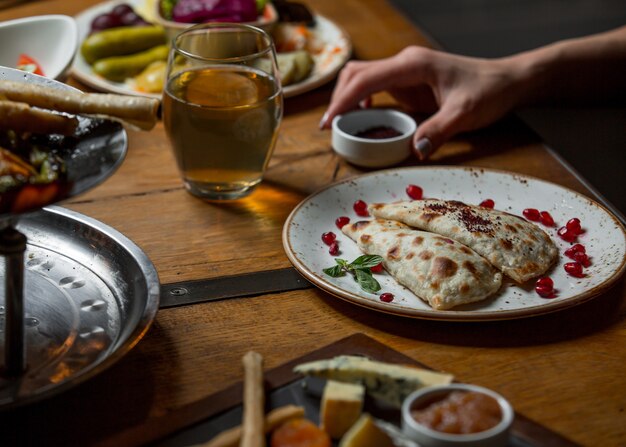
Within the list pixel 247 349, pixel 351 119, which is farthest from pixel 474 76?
pixel 247 349

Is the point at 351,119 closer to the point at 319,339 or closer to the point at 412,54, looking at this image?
the point at 412,54

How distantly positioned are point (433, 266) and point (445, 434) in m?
0.39

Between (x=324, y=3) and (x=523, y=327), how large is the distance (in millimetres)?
1606

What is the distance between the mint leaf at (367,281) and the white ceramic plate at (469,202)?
0.4 inches

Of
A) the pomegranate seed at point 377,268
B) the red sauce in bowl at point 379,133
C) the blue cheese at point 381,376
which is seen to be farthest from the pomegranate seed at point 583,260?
the red sauce in bowl at point 379,133

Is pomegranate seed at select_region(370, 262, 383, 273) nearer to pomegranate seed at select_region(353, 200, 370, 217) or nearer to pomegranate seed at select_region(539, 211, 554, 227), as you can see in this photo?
pomegranate seed at select_region(353, 200, 370, 217)

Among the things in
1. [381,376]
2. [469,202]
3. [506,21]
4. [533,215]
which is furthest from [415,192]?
[506,21]

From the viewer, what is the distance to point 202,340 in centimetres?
121

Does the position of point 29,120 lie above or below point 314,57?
above

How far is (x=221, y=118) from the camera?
4.96 ft

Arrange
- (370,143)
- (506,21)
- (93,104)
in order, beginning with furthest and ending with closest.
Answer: (506,21)
(370,143)
(93,104)

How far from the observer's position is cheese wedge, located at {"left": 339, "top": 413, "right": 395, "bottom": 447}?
916mm

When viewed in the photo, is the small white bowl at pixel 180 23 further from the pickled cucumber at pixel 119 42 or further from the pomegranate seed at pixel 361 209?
the pomegranate seed at pixel 361 209

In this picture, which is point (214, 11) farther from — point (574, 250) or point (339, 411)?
point (339, 411)
